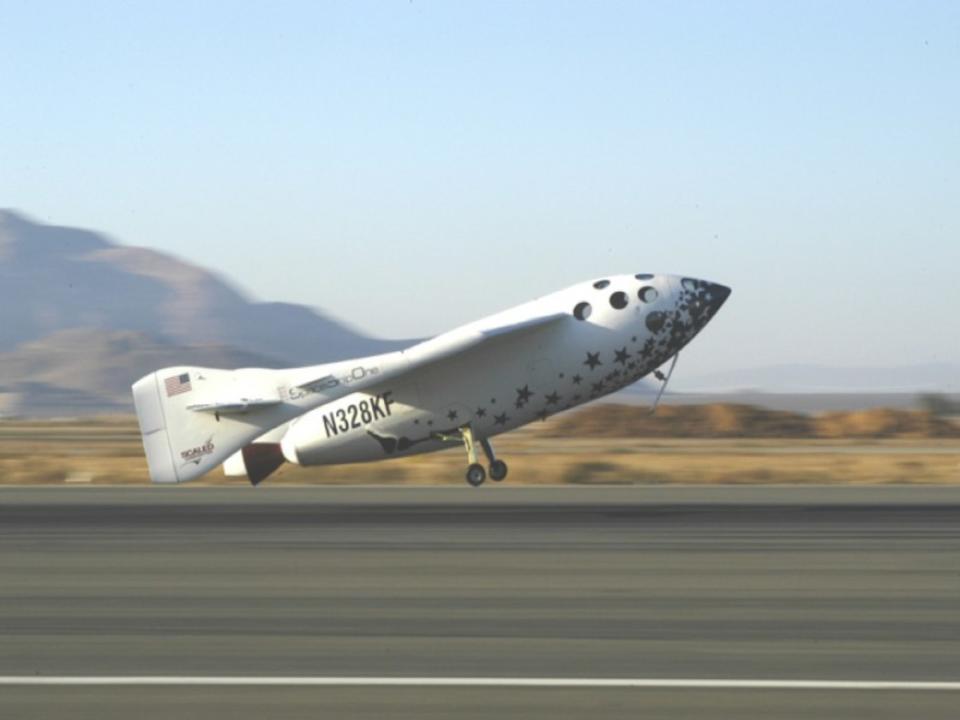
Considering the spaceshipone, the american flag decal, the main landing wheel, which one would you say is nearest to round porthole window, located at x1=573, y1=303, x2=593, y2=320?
the spaceshipone

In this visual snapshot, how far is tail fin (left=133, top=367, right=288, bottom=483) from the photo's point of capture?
1307 inches

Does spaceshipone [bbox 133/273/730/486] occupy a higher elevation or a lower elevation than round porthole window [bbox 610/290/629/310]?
lower

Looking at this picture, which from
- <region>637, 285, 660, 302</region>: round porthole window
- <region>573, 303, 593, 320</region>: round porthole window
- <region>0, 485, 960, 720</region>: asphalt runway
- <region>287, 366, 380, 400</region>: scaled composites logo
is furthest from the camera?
<region>573, 303, 593, 320</region>: round porthole window

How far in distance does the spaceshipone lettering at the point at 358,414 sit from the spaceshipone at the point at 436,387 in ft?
0.07

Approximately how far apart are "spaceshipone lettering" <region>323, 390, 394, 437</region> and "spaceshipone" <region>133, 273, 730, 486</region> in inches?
0.8

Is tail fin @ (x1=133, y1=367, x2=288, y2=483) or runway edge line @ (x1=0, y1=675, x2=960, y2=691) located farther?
tail fin @ (x1=133, y1=367, x2=288, y2=483)

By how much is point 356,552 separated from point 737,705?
918 centimetres

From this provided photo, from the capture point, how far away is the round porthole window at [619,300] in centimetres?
3331

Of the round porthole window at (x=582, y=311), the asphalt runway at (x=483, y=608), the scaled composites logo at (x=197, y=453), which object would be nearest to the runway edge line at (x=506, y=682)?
the asphalt runway at (x=483, y=608)

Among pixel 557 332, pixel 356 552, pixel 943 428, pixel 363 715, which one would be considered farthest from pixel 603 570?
pixel 943 428

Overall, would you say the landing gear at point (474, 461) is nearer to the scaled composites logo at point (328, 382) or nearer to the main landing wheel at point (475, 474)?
the main landing wheel at point (475, 474)

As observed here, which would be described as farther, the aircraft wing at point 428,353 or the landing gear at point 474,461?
the aircraft wing at point 428,353

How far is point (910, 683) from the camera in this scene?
9.66m

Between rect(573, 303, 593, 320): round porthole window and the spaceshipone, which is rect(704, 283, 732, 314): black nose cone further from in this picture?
rect(573, 303, 593, 320): round porthole window
